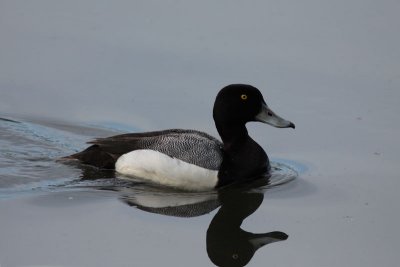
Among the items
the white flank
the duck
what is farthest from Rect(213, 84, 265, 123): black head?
the white flank

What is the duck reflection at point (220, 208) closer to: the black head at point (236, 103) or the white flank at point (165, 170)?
the white flank at point (165, 170)

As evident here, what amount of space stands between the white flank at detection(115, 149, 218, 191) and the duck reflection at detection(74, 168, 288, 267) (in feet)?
0.38

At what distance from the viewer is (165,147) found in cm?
1205

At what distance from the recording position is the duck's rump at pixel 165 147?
12.0 m

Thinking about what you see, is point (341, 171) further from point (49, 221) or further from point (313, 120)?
point (49, 221)

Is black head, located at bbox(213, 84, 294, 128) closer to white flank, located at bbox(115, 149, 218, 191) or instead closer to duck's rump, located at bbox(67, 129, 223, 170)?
duck's rump, located at bbox(67, 129, 223, 170)

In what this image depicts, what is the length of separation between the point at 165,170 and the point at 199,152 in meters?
0.43

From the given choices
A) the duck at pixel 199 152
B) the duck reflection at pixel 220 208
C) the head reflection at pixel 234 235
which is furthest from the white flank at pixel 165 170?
the head reflection at pixel 234 235

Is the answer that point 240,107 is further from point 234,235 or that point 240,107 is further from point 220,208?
point 234,235

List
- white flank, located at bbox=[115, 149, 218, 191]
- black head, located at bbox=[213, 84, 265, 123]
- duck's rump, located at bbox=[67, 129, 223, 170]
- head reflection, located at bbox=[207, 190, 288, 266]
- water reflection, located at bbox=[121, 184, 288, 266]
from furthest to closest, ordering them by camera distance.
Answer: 1. black head, located at bbox=[213, 84, 265, 123]
2. duck's rump, located at bbox=[67, 129, 223, 170]
3. white flank, located at bbox=[115, 149, 218, 191]
4. water reflection, located at bbox=[121, 184, 288, 266]
5. head reflection, located at bbox=[207, 190, 288, 266]

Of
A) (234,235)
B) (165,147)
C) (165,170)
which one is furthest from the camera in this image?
(165,147)

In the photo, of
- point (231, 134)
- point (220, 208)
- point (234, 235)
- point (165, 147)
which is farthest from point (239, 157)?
point (234, 235)

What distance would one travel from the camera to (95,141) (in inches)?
479

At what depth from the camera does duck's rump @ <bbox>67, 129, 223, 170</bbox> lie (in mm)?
12000
